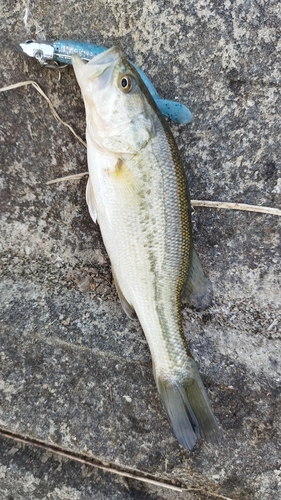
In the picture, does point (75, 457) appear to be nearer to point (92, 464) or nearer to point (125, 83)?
point (92, 464)

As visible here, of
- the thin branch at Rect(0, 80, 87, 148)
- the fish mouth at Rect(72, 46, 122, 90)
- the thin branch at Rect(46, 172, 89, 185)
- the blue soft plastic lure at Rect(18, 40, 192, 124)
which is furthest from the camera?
the thin branch at Rect(46, 172, 89, 185)

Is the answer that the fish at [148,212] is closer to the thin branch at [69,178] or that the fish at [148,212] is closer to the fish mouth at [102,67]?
the fish mouth at [102,67]

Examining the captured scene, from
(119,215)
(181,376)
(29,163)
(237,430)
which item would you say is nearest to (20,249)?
(29,163)

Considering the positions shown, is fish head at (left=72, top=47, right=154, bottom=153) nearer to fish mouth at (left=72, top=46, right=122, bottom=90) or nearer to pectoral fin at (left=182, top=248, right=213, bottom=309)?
fish mouth at (left=72, top=46, right=122, bottom=90)

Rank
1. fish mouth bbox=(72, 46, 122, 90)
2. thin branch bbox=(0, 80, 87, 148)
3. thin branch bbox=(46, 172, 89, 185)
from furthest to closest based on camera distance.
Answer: thin branch bbox=(46, 172, 89, 185) < thin branch bbox=(0, 80, 87, 148) < fish mouth bbox=(72, 46, 122, 90)

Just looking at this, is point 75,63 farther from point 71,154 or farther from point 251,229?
point 251,229

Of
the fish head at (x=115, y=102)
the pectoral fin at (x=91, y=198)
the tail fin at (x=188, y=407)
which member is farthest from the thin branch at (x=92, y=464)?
the fish head at (x=115, y=102)

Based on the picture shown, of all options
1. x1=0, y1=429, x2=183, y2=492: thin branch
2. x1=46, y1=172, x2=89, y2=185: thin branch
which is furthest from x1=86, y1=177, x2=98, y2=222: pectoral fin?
x1=0, y1=429, x2=183, y2=492: thin branch
